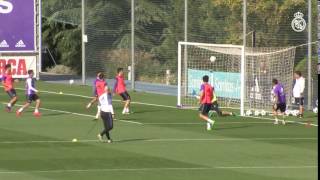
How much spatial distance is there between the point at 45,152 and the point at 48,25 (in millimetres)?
43739

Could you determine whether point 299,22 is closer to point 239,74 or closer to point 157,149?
point 239,74

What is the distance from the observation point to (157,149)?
21562 mm

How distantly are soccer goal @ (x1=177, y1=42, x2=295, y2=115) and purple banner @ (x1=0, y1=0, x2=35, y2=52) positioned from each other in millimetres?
16229

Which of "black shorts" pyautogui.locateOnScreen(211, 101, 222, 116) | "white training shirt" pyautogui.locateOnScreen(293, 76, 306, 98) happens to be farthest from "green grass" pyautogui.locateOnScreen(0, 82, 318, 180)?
"white training shirt" pyautogui.locateOnScreen(293, 76, 306, 98)

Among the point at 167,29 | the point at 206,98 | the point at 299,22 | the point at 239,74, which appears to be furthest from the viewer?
the point at 167,29

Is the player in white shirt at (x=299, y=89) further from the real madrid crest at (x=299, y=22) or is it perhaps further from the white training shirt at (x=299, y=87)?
the real madrid crest at (x=299, y=22)

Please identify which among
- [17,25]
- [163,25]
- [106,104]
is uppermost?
[17,25]

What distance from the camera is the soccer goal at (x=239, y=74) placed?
33969 millimetres

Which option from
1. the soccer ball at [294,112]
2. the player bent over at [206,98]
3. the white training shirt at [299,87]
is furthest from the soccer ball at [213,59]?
the player bent over at [206,98]

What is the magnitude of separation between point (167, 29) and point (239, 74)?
13.3 m

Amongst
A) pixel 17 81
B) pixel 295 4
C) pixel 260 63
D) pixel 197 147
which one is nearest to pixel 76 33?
pixel 17 81

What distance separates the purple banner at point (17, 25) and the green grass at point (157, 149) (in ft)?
63.5

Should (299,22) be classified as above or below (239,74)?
above

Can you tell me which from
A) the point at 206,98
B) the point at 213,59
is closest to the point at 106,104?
the point at 206,98
